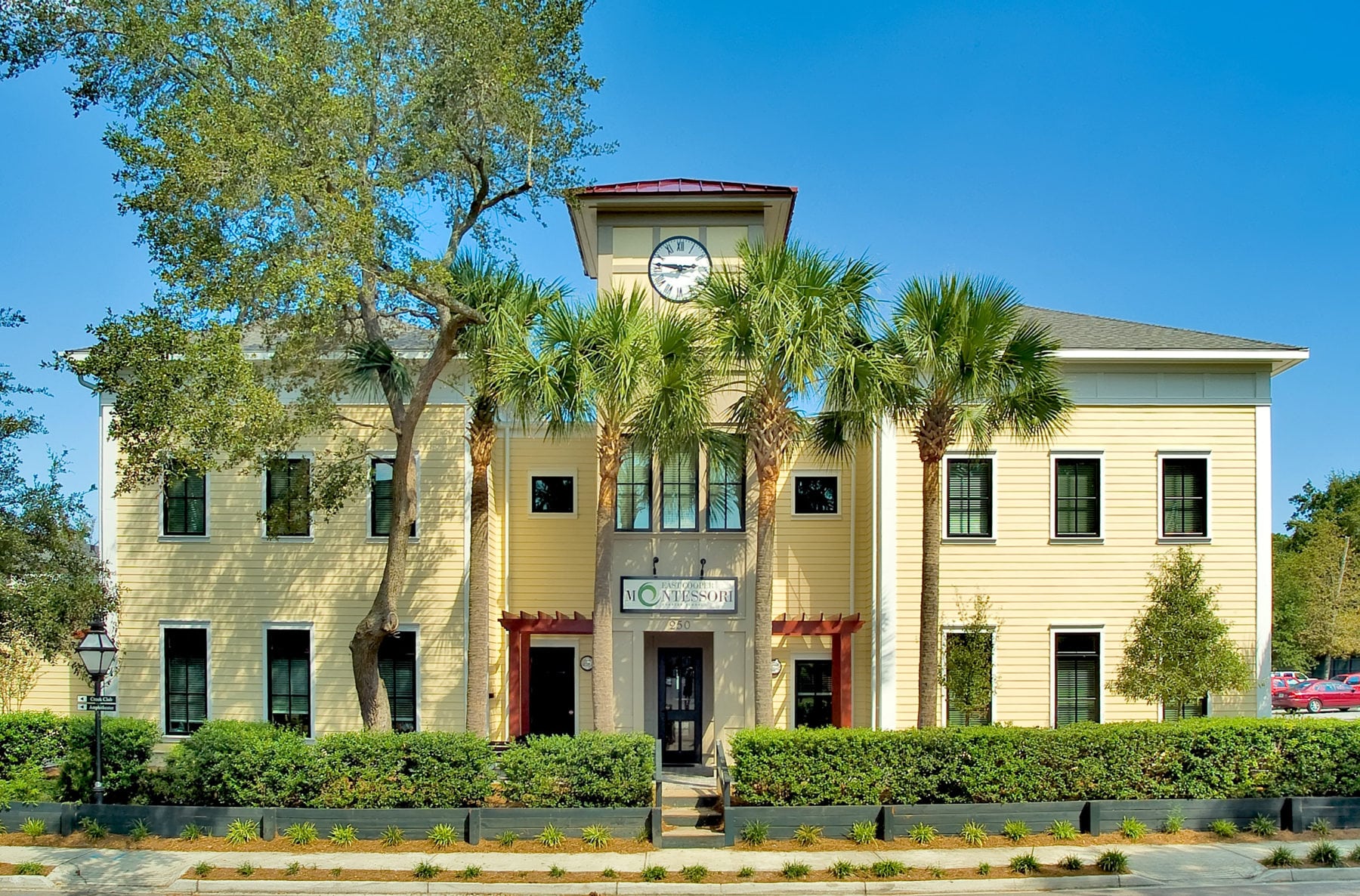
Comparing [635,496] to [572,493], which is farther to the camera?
[572,493]

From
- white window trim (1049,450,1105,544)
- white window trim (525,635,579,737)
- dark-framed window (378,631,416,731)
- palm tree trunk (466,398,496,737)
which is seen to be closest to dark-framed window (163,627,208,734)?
dark-framed window (378,631,416,731)

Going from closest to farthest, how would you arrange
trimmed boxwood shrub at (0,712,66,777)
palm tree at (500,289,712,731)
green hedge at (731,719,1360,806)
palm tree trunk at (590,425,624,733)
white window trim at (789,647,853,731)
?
green hedge at (731,719,1360,806), palm tree at (500,289,712,731), trimmed boxwood shrub at (0,712,66,777), palm tree trunk at (590,425,624,733), white window trim at (789,647,853,731)

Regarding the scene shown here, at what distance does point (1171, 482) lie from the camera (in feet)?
66.2

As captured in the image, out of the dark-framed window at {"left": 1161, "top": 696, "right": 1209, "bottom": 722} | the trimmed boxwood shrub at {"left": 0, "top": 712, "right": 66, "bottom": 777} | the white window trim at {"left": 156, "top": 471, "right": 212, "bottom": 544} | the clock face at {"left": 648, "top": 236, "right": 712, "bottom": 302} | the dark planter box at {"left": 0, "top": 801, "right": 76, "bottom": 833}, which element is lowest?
the dark planter box at {"left": 0, "top": 801, "right": 76, "bottom": 833}

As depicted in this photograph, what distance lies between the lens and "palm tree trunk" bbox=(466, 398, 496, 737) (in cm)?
1742

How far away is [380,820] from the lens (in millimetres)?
14578

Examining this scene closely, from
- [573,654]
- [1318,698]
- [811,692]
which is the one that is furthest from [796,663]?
[1318,698]

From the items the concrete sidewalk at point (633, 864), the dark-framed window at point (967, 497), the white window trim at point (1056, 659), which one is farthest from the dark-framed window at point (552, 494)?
the white window trim at point (1056, 659)

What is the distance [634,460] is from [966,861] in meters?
9.54

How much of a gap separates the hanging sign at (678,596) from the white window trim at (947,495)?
390 centimetres

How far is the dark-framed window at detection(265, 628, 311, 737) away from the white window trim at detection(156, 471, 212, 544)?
2104mm

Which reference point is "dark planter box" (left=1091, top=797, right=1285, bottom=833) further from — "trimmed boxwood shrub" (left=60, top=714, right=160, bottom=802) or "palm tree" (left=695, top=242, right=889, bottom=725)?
"trimmed boxwood shrub" (left=60, top=714, right=160, bottom=802)

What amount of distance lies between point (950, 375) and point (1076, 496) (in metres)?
5.96

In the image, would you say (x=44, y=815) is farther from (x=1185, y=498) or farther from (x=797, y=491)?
(x=1185, y=498)
